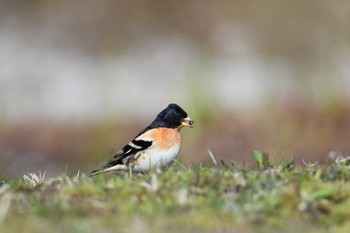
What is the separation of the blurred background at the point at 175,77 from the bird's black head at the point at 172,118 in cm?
486

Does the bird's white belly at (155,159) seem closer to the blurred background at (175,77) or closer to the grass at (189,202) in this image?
the grass at (189,202)

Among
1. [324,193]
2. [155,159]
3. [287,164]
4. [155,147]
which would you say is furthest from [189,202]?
[155,147]

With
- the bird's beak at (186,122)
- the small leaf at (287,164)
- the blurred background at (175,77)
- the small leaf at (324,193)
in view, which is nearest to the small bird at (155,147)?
the bird's beak at (186,122)

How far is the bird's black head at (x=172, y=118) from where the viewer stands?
31.2ft

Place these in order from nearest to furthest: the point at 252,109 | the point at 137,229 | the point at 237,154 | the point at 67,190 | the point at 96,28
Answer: the point at 137,229 < the point at 67,190 < the point at 237,154 < the point at 252,109 < the point at 96,28

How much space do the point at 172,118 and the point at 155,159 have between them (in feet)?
2.47

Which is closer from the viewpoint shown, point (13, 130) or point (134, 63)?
point (13, 130)

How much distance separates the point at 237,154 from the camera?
16.2 m

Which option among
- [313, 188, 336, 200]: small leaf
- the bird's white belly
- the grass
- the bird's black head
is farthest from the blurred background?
[313, 188, 336, 200]: small leaf

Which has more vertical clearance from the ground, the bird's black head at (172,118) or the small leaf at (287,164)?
the bird's black head at (172,118)

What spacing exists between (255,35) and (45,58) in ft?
14.4

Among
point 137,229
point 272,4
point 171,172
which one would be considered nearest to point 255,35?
point 272,4

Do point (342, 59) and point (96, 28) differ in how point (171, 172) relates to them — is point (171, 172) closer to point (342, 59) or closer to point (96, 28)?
point (342, 59)

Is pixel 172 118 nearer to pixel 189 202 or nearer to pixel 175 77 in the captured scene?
pixel 189 202
